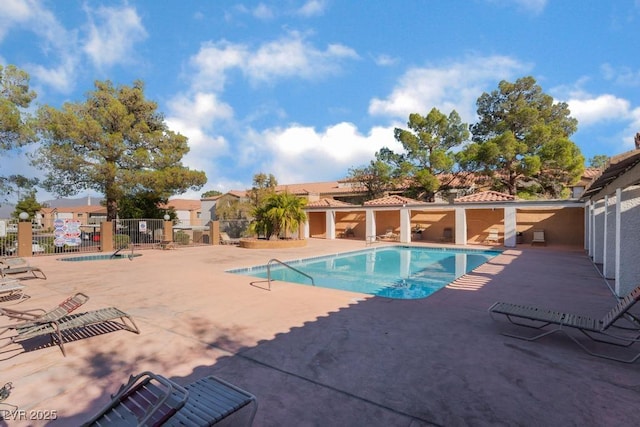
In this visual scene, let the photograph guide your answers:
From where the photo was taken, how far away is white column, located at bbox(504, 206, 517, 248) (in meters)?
19.6

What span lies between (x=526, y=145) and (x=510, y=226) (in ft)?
27.5

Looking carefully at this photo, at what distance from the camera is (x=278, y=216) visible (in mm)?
21016

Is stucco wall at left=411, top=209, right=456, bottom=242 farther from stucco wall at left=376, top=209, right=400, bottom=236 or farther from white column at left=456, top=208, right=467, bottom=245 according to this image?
white column at left=456, top=208, right=467, bottom=245

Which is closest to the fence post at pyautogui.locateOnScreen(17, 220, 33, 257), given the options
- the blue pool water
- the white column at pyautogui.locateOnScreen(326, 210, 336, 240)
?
the blue pool water

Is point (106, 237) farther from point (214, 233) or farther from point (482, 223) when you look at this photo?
point (482, 223)

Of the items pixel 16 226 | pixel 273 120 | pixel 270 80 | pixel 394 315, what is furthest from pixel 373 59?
pixel 16 226

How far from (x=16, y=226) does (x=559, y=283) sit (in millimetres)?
23636

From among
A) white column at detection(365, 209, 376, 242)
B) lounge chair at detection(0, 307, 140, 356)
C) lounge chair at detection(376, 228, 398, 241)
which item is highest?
white column at detection(365, 209, 376, 242)

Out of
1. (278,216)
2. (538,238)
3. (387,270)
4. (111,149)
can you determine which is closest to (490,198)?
(538,238)

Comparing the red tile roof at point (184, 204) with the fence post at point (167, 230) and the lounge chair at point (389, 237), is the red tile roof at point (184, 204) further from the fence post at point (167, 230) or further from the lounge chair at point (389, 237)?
the lounge chair at point (389, 237)

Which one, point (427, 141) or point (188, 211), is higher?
point (427, 141)

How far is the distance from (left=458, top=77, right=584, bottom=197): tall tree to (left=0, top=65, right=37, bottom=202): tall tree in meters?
30.0

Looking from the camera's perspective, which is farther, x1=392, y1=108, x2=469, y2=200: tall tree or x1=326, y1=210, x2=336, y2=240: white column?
x1=392, y1=108, x2=469, y2=200: tall tree

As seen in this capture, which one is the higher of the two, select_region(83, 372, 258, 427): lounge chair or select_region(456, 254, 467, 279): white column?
select_region(83, 372, 258, 427): lounge chair
